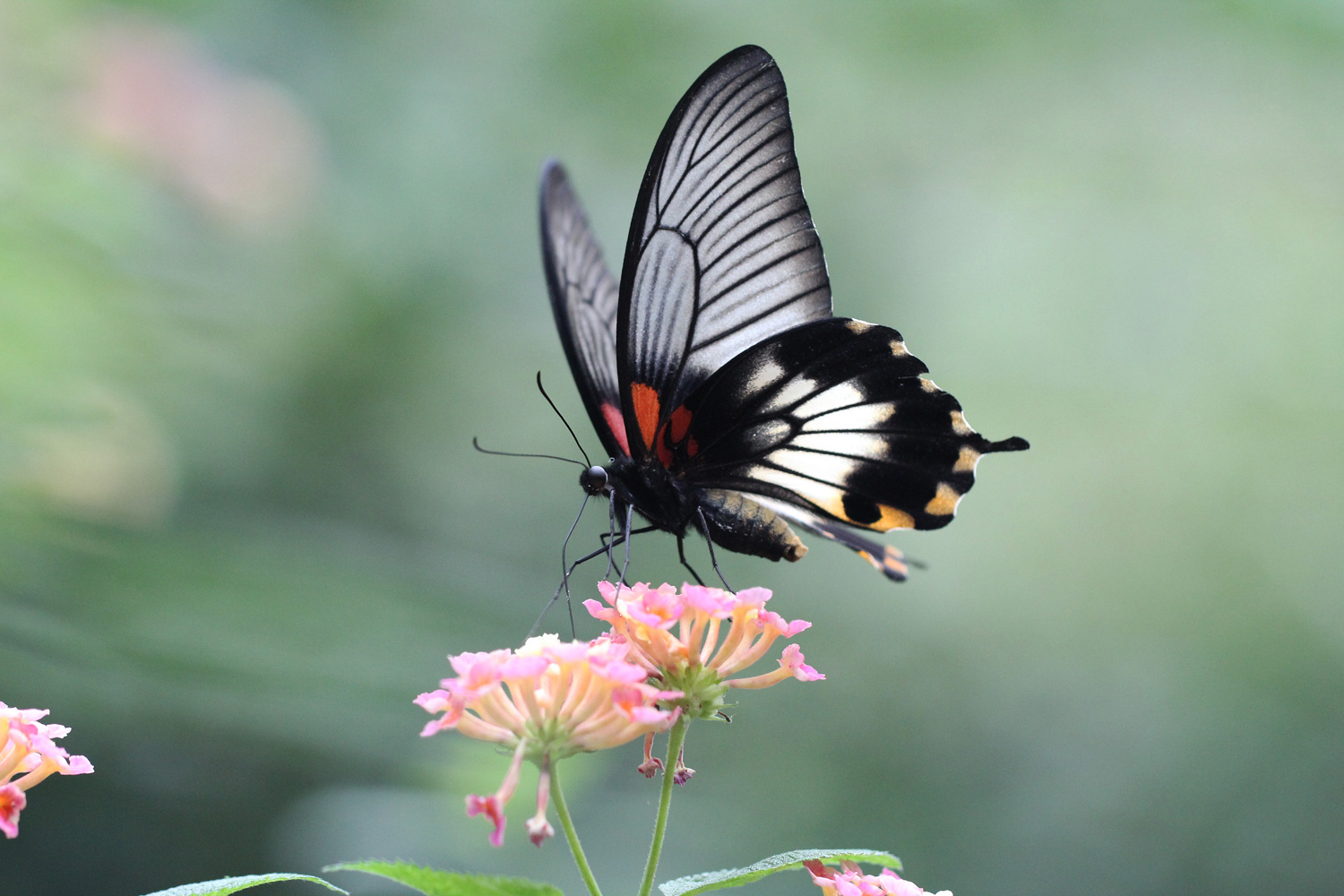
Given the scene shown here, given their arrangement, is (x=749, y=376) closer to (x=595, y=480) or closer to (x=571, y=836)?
(x=595, y=480)

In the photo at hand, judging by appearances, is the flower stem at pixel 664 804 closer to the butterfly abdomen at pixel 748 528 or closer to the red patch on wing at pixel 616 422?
the butterfly abdomen at pixel 748 528

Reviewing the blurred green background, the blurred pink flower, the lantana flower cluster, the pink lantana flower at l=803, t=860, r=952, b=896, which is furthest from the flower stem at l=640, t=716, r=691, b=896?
the blurred pink flower

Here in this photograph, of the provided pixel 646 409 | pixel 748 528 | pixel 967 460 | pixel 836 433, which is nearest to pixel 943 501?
pixel 967 460

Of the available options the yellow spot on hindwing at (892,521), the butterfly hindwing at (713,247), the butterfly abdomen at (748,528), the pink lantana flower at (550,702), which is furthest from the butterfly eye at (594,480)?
the pink lantana flower at (550,702)

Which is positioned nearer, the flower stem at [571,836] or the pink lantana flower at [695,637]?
the flower stem at [571,836]

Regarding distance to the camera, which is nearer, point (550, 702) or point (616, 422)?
point (550, 702)

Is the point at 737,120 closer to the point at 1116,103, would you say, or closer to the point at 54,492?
the point at 54,492
